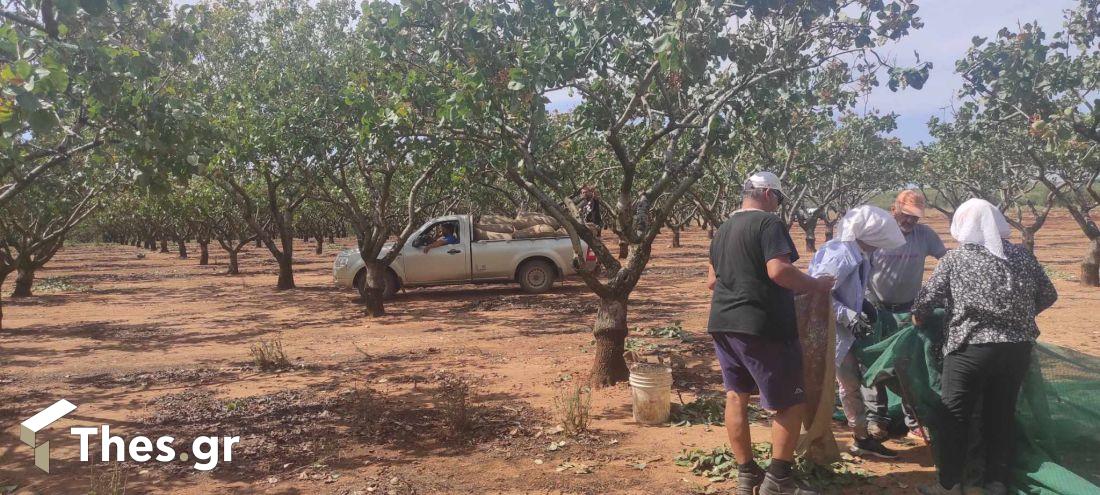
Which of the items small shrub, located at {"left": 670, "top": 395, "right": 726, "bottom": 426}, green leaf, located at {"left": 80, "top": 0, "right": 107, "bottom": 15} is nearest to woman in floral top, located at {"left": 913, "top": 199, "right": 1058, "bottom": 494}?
small shrub, located at {"left": 670, "top": 395, "right": 726, "bottom": 426}

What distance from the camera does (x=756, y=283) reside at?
3477mm

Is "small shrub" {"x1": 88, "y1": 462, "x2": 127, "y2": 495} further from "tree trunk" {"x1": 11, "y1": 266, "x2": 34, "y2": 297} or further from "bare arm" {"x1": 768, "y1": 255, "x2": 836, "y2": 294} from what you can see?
"tree trunk" {"x1": 11, "y1": 266, "x2": 34, "y2": 297}

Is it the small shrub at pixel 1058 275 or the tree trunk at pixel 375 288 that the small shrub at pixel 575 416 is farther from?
the small shrub at pixel 1058 275

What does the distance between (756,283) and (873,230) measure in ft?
3.99

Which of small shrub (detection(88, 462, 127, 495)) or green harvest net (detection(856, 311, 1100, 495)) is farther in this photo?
small shrub (detection(88, 462, 127, 495))

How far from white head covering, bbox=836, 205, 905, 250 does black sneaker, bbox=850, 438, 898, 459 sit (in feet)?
4.23

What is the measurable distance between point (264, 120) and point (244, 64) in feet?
12.8

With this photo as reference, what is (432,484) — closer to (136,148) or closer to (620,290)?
(620,290)

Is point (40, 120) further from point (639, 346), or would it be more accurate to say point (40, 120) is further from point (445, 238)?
point (445, 238)

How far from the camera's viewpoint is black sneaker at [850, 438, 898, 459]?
14.4 feet

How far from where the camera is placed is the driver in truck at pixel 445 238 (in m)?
13.6

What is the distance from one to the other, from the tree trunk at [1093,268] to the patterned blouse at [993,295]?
12469 millimetres

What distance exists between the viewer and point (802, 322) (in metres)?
4.11

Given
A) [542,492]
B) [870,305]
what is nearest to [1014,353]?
[870,305]
